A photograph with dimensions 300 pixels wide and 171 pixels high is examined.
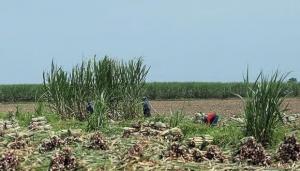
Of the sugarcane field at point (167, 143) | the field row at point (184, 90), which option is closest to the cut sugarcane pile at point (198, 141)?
the sugarcane field at point (167, 143)

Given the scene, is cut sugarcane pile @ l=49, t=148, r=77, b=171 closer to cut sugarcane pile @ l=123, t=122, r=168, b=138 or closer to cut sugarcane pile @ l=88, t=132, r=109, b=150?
cut sugarcane pile @ l=88, t=132, r=109, b=150

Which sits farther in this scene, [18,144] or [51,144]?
[18,144]

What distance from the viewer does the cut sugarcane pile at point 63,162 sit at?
650cm

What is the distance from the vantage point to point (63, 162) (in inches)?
258

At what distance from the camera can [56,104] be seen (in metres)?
14.9

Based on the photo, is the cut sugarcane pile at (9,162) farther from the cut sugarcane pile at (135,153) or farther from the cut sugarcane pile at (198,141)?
the cut sugarcane pile at (198,141)

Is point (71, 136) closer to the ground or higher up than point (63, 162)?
higher up

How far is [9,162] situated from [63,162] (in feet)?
2.01

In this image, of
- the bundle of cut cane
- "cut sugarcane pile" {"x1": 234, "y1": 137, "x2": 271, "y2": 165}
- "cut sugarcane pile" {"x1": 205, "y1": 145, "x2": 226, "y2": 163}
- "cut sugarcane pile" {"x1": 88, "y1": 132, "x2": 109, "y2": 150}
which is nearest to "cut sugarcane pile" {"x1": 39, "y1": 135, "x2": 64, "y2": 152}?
"cut sugarcane pile" {"x1": 88, "y1": 132, "x2": 109, "y2": 150}

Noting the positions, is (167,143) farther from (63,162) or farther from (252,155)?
(63,162)

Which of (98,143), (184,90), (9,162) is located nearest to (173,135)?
(98,143)

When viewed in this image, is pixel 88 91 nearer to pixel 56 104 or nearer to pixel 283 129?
pixel 56 104

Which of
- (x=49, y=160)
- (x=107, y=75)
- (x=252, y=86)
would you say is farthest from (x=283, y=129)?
(x=107, y=75)

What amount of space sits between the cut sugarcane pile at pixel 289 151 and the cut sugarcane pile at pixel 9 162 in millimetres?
2948
